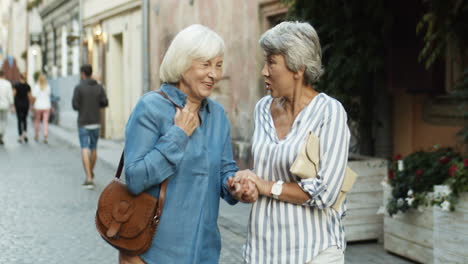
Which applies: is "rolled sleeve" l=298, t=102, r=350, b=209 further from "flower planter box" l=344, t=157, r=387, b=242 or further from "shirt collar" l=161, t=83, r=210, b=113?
"flower planter box" l=344, t=157, r=387, b=242

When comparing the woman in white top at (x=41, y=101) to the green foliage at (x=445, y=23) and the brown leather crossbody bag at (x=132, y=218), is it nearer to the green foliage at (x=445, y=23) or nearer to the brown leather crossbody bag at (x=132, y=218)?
the green foliage at (x=445, y=23)

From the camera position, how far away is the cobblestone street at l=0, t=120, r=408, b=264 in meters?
6.42

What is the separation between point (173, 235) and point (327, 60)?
4.43 m

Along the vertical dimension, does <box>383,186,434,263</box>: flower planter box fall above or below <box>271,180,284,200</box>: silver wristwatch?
below

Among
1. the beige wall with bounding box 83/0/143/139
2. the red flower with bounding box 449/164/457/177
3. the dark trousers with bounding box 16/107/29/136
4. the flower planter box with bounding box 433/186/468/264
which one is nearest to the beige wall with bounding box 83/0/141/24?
the beige wall with bounding box 83/0/143/139

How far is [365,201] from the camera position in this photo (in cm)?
665

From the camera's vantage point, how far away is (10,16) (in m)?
57.4

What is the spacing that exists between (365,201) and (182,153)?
13.9ft

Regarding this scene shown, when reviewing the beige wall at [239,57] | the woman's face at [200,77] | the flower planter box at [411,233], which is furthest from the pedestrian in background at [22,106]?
the woman's face at [200,77]

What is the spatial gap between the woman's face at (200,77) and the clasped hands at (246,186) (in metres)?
0.34

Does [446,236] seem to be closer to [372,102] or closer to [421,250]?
[421,250]

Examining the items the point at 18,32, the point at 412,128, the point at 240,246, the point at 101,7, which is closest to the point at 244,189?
the point at 240,246

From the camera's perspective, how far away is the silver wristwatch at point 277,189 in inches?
108

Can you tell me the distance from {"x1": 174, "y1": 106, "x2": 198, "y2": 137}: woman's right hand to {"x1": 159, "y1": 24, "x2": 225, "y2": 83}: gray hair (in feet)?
0.46
